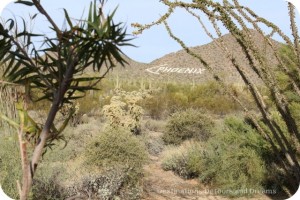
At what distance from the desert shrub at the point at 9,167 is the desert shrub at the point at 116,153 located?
1765 mm

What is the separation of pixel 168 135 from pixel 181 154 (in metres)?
2.02

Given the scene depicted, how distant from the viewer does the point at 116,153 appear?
738 cm

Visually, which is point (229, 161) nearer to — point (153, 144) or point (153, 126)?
point (153, 144)

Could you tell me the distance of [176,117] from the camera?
35.8 feet

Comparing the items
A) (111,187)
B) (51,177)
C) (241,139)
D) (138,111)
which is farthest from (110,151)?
(138,111)

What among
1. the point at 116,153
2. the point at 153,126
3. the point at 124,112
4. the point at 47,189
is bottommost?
the point at 153,126

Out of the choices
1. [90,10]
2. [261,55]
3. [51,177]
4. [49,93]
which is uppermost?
[90,10]

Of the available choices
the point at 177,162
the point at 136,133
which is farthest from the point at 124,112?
the point at 177,162

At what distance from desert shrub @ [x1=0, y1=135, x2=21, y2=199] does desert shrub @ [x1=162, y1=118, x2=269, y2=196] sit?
3.39 m

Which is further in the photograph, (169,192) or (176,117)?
(176,117)

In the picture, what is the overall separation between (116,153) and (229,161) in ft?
6.08

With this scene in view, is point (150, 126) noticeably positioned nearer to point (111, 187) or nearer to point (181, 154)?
point (181, 154)

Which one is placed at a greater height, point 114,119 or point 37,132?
point 37,132

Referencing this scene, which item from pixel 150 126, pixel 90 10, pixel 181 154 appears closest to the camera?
pixel 90 10
